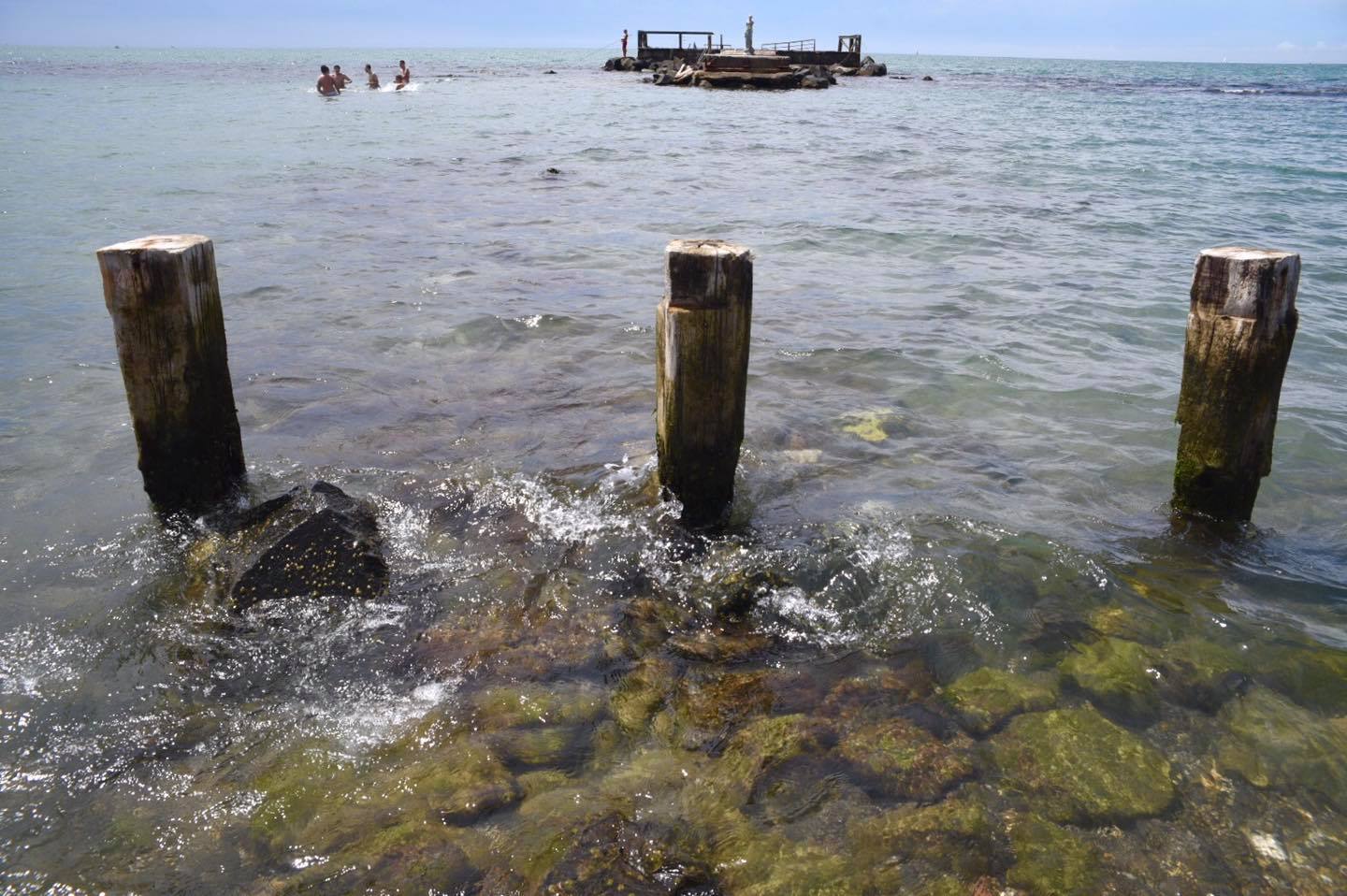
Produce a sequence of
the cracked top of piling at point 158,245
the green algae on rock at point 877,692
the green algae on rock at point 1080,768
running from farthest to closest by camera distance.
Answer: the cracked top of piling at point 158,245
the green algae on rock at point 877,692
the green algae on rock at point 1080,768

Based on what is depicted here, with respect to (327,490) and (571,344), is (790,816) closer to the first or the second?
(327,490)

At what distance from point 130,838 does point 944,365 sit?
7.74m

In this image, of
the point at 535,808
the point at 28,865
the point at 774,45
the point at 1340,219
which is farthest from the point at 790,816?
the point at 774,45

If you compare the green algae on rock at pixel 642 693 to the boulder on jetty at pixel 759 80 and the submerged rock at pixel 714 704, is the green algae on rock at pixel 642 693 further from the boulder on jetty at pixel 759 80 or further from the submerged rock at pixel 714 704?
the boulder on jetty at pixel 759 80

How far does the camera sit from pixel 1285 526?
5.95 m

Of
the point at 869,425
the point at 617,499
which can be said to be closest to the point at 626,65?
the point at 869,425

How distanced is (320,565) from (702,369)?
2.40 meters

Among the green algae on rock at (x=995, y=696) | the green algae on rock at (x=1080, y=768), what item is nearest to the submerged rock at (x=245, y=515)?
the green algae on rock at (x=995, y=696)

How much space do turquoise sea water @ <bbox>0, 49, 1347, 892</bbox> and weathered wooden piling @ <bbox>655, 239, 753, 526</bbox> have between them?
0.42 m

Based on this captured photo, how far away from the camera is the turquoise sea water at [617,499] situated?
3660 mm

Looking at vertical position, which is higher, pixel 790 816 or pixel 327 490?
pixel 327 490

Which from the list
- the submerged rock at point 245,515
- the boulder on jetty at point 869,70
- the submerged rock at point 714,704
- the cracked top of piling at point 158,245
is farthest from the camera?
the boulder on jetty at point 869,70

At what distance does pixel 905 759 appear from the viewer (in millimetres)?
3812

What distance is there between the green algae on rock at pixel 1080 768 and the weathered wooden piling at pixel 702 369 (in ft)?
7.15
